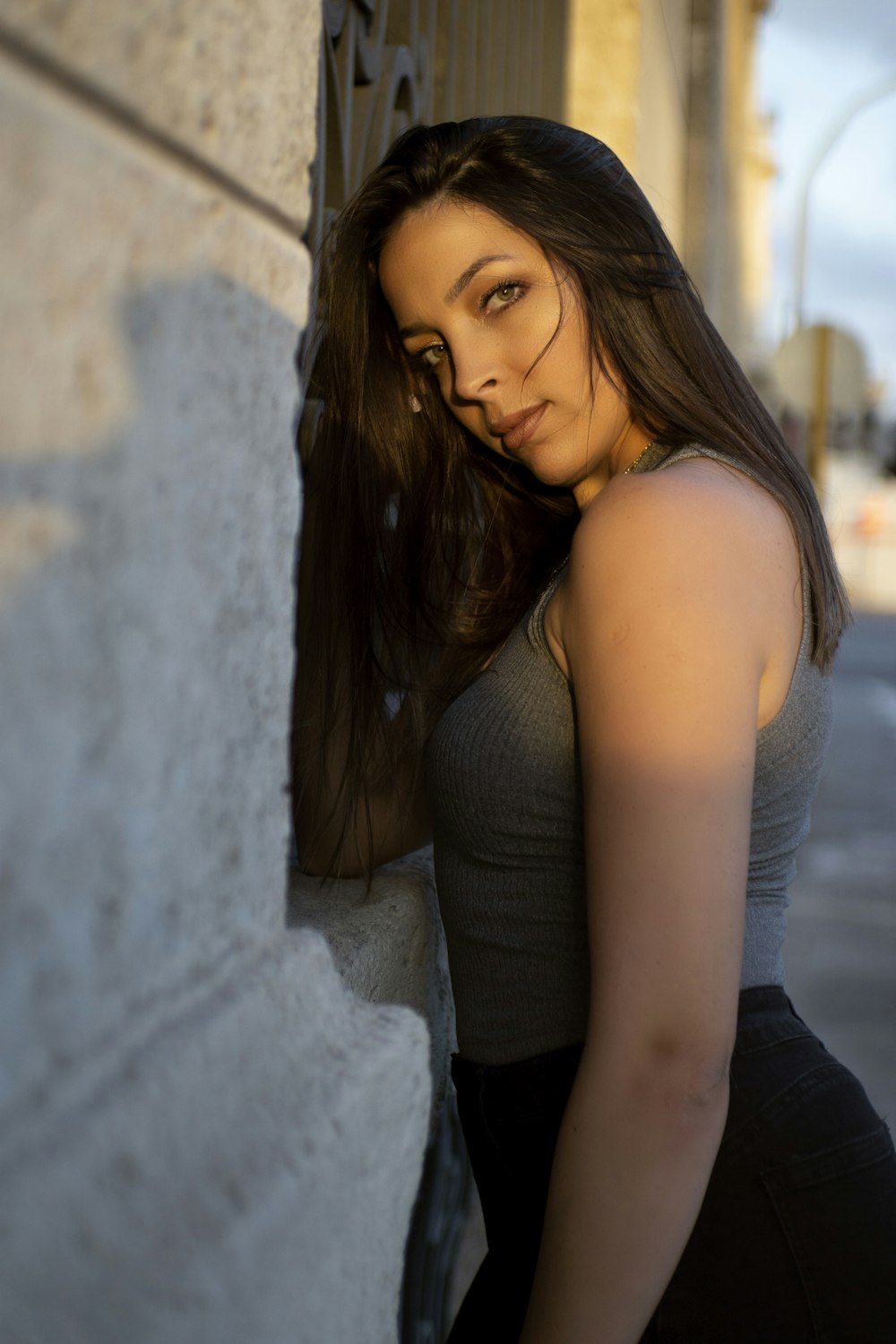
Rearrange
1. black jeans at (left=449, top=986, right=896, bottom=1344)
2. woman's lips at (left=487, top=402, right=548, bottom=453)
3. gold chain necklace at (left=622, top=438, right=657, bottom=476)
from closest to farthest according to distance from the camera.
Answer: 1. black jeans at (left=449, top=986, right=896, bottom=1344)
2. gold chain necklace at (left=622, top=438, right=657, bottom=476)
3. woman's lips at (left=487, top=402, right=548, bottom=453)

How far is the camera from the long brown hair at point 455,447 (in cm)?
168

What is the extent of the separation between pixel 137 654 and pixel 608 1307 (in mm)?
859

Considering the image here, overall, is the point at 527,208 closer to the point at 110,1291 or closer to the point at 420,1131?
the point at 420,1131

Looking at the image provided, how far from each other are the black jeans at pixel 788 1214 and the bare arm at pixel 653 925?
16 cm

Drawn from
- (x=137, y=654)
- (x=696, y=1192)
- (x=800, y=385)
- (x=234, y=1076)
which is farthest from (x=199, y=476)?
(x=800, y=385)

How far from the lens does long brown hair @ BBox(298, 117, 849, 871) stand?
1682 millimetres

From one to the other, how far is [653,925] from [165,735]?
1.89ft

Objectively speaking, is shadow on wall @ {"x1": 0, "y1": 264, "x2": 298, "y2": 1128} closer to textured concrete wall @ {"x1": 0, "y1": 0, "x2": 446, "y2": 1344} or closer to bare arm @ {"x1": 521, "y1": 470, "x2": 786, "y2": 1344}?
textured concrete wall @ {"x1": 0, "y1": 0, "x2": 446, "y2": 1344}

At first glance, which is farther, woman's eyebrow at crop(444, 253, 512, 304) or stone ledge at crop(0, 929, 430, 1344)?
woman's eyebrow at crop(444, 253, 512, 304)

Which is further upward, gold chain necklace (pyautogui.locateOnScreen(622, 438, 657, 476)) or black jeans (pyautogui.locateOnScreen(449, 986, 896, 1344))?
gold chain necklace (pyautogui.locateOnScreen(622, 438, 657, 476))

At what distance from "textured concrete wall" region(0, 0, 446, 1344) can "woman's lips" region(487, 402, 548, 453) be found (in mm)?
755

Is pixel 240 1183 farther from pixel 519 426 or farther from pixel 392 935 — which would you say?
pixel 519 426

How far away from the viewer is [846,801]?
8.06 metres

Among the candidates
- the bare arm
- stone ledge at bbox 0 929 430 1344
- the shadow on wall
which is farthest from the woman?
the shadow on wall
